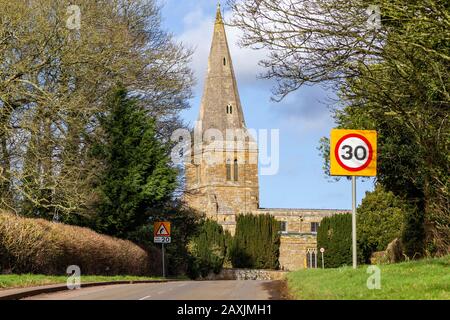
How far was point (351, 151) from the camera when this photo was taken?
17719 millimetres

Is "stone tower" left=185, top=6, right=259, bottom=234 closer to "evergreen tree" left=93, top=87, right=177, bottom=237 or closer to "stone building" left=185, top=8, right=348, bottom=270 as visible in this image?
"stone building" left=185, top=8, right=348, bottom=270

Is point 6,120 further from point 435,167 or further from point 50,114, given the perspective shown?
point 435,167

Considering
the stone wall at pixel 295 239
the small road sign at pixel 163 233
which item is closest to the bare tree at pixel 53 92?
the small road sign at pixel 163 233

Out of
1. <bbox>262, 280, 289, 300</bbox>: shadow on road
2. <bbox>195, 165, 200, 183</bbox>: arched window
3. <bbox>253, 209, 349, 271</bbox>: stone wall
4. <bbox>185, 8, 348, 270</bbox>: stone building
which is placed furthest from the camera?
<bbox>195, 165, 200, 183</bbox>: arched window

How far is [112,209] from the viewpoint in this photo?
39.6 meters

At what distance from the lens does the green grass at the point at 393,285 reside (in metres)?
13.8

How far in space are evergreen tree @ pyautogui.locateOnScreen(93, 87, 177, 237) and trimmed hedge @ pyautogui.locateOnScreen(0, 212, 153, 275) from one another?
1712 millimetres

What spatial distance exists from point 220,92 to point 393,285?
99720 millimetres

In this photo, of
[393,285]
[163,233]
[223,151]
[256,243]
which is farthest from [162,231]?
[223,151]

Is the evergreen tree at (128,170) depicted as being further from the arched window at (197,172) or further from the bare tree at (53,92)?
the arched window at (197,172)

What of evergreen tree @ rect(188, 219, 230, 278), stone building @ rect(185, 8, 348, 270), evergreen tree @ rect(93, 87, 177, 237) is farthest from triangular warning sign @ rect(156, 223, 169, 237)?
stone building @ rect(185, 8, 348, 270)

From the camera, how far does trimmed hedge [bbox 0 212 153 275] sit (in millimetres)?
27344

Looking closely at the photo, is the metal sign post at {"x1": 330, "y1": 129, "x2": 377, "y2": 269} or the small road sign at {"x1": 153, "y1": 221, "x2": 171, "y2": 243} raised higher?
the metal sign post at {"x1": 330, "y1": 129, "x2": 377, "y2": 269}
